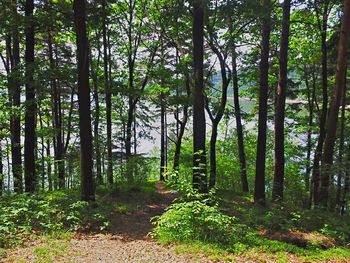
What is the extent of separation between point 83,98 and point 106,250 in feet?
14.5

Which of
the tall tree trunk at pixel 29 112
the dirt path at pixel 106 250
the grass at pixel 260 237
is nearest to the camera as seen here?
the dirt path at pixel 106 250

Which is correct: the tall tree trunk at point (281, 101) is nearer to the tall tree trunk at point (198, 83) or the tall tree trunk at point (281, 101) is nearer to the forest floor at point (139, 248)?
the forest floor at point (139, 248)

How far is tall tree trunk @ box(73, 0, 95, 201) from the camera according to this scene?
8875 millimetres

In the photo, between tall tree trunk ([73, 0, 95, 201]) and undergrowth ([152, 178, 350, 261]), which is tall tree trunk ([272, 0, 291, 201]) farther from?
tall tree trunk ([73, 0, 95, 201])

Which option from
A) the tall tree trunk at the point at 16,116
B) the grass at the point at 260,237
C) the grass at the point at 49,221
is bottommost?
the grass at the point at 260,237

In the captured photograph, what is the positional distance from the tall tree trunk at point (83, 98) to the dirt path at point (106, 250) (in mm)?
1691

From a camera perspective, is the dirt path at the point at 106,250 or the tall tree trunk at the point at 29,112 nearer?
the dirt path at the point at 106,250

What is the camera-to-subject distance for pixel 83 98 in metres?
9.08

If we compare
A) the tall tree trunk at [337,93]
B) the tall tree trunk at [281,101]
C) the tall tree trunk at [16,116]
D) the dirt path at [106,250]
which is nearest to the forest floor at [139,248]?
the dirt path at [106,250]

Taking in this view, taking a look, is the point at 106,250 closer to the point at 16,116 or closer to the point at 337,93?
the point at 16,116

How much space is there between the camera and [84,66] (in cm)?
903

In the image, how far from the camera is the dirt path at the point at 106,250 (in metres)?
5.83

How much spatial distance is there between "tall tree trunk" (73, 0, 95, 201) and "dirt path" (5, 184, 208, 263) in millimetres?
1691

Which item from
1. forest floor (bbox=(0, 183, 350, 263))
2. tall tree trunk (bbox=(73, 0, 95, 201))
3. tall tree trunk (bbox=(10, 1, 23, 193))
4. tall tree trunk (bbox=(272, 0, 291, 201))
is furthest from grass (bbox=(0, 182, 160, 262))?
tall tree trunk (bbox=(272, 0, 291, 201))
